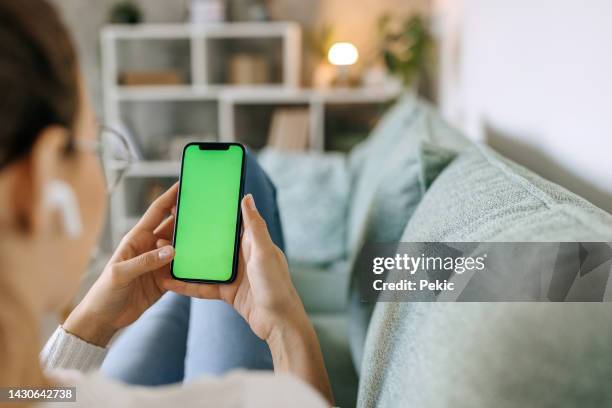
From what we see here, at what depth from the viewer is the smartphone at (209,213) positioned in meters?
0.69

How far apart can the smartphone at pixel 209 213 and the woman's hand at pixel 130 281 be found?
26 millimetres

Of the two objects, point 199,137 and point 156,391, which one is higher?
point 156,391

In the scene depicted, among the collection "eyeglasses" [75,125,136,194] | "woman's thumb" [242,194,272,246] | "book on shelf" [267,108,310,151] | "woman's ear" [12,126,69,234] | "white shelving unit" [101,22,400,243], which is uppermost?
"woman's ear" [12,126,69,234]

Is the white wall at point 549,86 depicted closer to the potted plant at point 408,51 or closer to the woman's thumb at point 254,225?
the woman's thumb at point 254,225

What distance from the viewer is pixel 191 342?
917 mm

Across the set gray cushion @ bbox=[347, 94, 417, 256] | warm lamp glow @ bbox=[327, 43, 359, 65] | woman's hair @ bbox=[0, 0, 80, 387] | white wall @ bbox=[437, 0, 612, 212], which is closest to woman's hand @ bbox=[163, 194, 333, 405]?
woman's hair @ bbox=[0, 0, 80, 387]

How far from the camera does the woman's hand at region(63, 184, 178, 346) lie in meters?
0.68

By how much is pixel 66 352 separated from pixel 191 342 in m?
0.26

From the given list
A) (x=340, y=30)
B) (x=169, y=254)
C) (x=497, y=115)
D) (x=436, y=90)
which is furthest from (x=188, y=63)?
(x=169, y=254)

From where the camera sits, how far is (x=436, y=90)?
327 cm

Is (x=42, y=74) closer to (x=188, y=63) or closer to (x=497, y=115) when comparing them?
(x=497, y=115)

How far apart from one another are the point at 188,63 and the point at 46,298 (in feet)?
11.2

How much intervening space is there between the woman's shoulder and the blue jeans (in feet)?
0.89

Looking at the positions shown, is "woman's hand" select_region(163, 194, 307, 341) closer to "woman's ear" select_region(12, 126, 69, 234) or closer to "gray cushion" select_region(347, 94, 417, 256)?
"woman's ear" select_region(12, 126, 69, 234)
